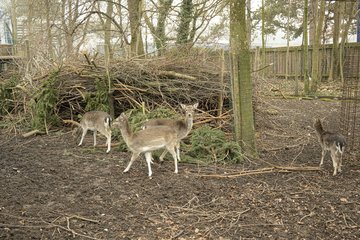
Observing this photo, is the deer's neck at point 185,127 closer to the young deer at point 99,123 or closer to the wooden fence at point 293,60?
the young deer at point 99,123

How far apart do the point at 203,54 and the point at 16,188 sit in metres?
6.15

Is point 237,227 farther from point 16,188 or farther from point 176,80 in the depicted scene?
point 176,80

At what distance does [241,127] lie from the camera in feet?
23.4

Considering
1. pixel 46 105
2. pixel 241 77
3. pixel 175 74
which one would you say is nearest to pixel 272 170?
pixel 241 77

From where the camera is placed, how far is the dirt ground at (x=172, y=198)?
4.43 m

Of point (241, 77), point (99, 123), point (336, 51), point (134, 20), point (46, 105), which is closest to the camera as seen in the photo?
point (241, 77)

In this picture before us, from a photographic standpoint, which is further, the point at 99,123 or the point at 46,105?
the point at 46,105

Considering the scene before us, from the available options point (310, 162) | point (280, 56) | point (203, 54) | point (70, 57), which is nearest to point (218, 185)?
point (310, 162)

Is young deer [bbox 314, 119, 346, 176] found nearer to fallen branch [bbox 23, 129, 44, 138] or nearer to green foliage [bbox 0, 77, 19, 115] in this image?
fallen branch [bbox 23, 129, 44, 138]

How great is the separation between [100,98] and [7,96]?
3784 mm

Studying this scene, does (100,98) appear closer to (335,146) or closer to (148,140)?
(148,140)

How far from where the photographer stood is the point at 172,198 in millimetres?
5359

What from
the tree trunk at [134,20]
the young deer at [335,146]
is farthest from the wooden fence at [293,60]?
the young deer at [335,146]

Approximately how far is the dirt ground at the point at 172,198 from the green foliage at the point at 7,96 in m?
4.34
